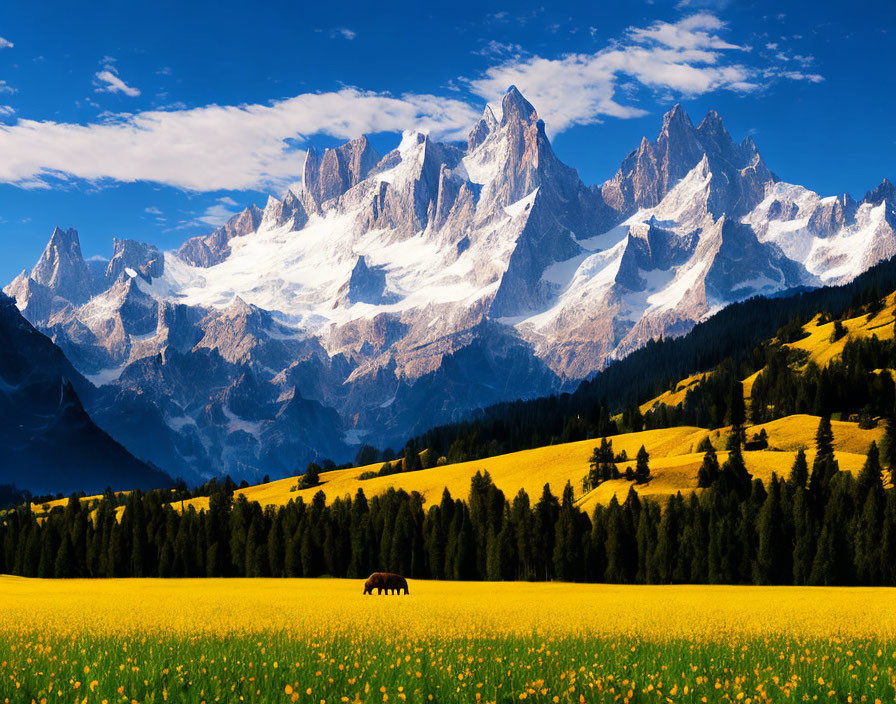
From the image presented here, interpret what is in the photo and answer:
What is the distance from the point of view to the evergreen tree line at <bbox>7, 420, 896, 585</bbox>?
11288cm

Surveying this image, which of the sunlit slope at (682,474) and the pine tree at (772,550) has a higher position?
the sunlit slope at (682,474)

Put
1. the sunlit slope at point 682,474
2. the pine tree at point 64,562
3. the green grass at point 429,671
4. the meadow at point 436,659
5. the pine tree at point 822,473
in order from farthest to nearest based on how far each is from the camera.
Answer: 1. the sunlit slope at point 682,474
2. the pine tree at point 64,562
3. the pine tree at point 822,473
4. the meadow at point 436,659
5. the green grass at point 429,671

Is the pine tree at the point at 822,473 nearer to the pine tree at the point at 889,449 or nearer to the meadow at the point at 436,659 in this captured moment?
the pine tree at the point at 889,449

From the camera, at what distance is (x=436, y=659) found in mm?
24234

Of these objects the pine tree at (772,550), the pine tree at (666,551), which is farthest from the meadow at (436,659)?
the pine tree at (666,551)

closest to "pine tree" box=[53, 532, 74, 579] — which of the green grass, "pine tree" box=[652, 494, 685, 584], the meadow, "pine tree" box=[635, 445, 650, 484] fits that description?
"pine tree" box=[652, 494, 685, 584]

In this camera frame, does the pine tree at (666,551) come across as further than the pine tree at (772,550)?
Yes

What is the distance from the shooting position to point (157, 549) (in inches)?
5719

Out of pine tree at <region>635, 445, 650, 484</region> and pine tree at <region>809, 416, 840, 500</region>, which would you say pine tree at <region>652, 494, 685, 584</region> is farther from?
pine tree at <region>635, 445, 650, 484</region>

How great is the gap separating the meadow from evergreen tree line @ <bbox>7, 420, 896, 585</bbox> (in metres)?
77.3

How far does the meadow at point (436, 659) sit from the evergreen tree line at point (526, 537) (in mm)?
77289

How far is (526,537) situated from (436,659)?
105 meters

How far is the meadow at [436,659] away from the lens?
63.6 ft

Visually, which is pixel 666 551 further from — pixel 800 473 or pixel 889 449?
pixel 889 449
